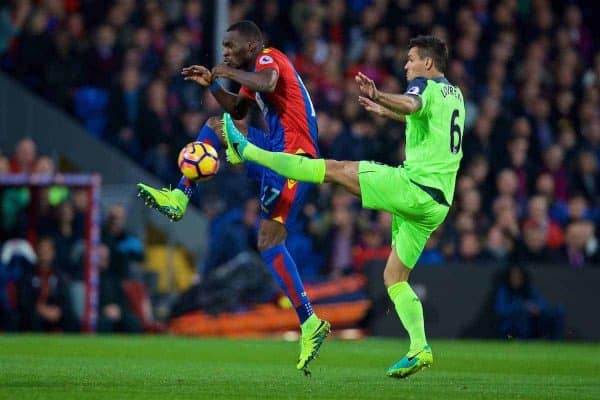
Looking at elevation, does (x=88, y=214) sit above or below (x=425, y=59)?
below

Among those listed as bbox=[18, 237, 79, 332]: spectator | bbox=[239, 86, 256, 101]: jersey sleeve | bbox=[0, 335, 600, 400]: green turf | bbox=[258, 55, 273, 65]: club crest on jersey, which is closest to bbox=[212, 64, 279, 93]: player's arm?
bbox=[258, 55, 273, 65]: club crest on jersey

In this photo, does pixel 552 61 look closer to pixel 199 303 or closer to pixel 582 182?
pixel 582 182

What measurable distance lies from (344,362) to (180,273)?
684cm

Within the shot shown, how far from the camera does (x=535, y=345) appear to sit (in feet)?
49.1

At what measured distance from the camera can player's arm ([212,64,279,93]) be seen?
9172 mm

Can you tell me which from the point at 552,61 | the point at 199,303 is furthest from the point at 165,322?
the point at 552,61

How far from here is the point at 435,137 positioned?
8938 millimetres

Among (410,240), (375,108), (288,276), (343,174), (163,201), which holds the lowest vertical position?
(288,276)

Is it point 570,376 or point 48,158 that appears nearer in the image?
point 570,376

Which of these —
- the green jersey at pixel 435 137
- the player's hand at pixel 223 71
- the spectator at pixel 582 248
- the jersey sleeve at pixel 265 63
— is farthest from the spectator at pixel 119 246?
the green jersey at pixel 435 137

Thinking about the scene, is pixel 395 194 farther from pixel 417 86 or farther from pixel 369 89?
pixel 369 89

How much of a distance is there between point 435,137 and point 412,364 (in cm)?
156

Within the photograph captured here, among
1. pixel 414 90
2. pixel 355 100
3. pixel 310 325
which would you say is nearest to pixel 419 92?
pixel 414 90

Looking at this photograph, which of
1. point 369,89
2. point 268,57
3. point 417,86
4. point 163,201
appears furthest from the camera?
point 268,57
